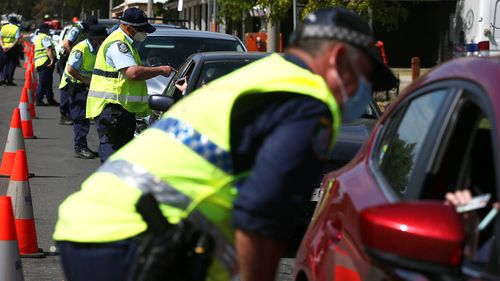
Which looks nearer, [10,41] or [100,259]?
[100,259]

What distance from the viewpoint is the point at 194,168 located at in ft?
9.85

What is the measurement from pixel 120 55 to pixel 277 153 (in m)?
7.32

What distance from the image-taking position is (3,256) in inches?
245

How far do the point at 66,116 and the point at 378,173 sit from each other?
50.0 ft

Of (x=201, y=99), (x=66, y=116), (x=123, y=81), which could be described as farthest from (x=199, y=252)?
(x=66, y=116)

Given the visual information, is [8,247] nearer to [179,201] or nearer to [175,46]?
[179,201]

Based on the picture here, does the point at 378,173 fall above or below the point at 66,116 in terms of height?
above

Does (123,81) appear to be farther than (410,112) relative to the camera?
Yes

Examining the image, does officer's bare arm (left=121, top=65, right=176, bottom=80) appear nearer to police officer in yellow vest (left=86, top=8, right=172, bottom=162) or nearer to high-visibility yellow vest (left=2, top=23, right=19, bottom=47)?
police officer in yellow vest (left=86, top=8, right=172, bottom=162)

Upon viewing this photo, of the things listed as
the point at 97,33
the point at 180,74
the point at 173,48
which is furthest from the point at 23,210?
the point at 173,48

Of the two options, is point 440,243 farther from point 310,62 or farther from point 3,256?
point 3,256

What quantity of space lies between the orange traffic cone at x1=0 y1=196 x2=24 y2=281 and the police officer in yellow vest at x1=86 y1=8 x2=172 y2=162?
3764mm

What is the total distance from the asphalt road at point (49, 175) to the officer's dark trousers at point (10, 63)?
5893 mm

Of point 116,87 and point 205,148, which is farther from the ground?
point 205,148
